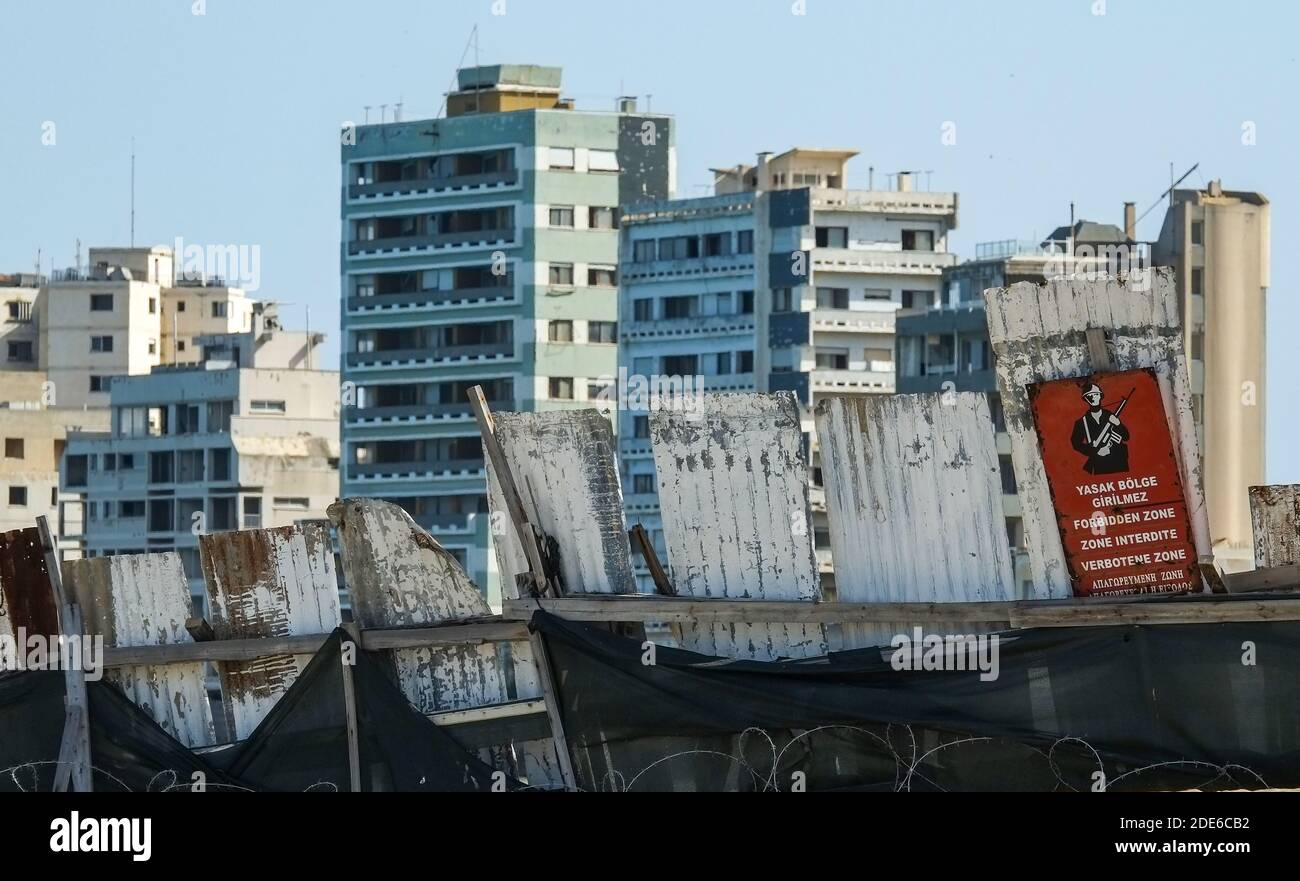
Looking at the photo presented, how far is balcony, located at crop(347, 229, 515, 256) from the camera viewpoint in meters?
115

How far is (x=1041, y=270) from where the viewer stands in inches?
3888

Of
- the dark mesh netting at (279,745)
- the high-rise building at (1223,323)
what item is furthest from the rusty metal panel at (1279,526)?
the high-rise building at (1223,323)

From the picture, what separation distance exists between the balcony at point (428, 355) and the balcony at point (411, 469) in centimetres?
477

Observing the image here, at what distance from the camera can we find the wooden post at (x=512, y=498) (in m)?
12.3

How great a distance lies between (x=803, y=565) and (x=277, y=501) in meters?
100

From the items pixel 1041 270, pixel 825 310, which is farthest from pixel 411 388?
pixel 1041 270

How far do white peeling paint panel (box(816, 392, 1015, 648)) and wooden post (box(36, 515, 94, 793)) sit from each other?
375 cm

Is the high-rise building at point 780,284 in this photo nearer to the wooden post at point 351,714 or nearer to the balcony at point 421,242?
the balcony at point 421,242

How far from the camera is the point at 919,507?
12133 millimetres

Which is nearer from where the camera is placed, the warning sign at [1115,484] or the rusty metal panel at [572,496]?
the warning sign at [1115,484]

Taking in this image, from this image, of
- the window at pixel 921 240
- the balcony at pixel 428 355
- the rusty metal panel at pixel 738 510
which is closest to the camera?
the rusty metal panel at pixel 738 510

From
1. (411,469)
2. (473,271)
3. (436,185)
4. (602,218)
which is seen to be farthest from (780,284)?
(411,469)

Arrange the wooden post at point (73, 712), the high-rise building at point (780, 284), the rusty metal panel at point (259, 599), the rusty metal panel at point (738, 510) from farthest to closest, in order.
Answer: the high-rise building at point (780, 284), the rusty metal panel at point (259, 599), the wooden post at point (73, 712), the rusty metal panel at point (738, 510)

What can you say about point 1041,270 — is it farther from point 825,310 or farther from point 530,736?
point 530,736
